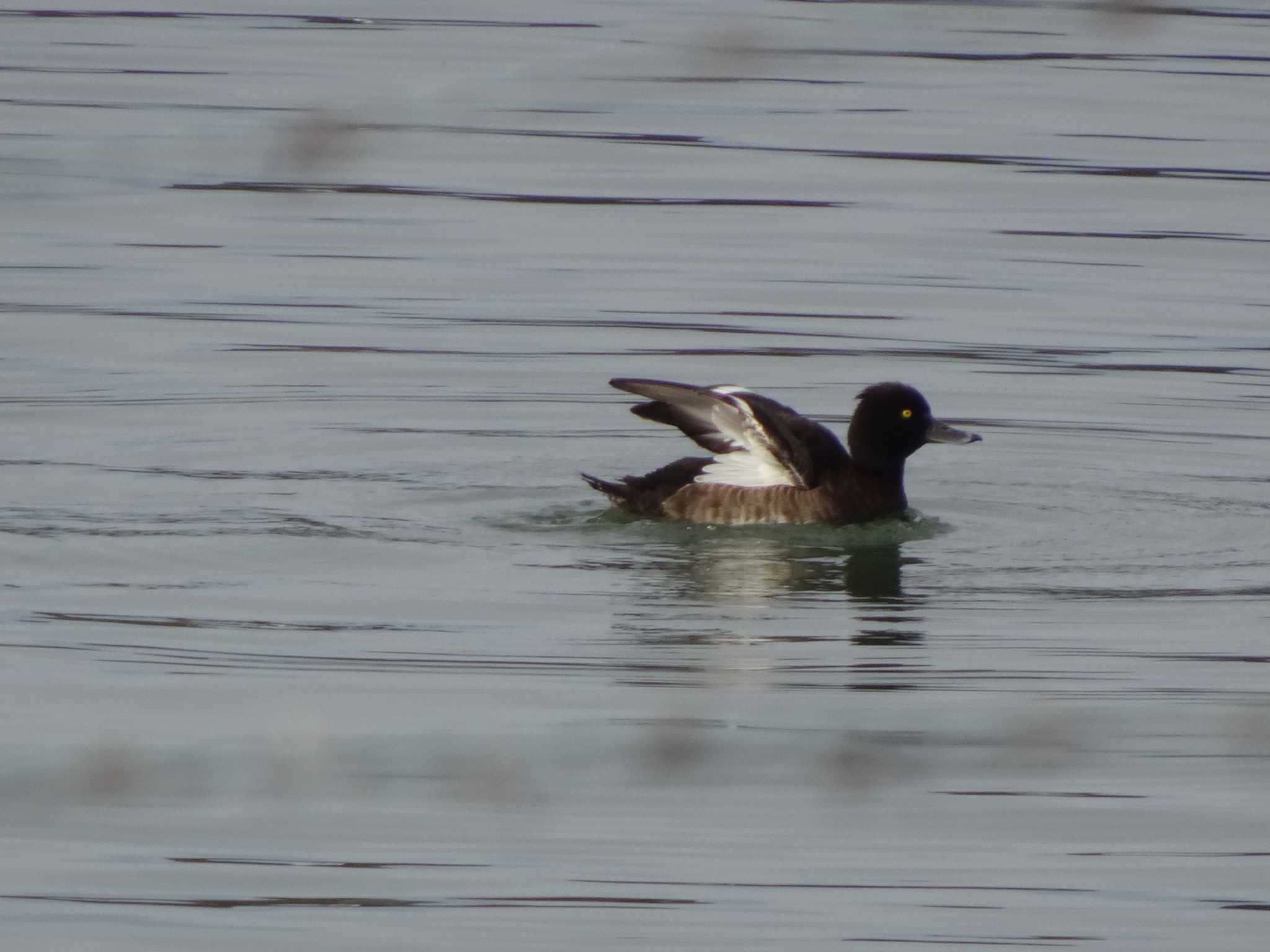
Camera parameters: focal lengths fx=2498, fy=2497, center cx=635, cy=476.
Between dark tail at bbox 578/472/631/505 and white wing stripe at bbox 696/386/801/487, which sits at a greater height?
white wing stripe at bbox 696/386/801/487

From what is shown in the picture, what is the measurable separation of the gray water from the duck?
155mm

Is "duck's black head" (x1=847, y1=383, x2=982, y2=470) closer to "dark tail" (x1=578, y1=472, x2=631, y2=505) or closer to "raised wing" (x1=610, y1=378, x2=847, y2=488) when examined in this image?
"raised wing" (x1=610, y1=378, x2=847, y2=488)

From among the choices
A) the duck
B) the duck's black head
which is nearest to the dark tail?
the duck

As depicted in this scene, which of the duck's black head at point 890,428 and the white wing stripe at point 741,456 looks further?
→ the duck's black head at point 890,428

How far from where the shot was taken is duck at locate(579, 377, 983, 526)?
1208cm

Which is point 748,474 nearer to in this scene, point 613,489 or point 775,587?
point 613,489

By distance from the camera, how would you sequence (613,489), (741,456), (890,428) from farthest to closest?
1. (890,428)
2. (741,456)
3. (613,489)

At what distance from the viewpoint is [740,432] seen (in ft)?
39.9

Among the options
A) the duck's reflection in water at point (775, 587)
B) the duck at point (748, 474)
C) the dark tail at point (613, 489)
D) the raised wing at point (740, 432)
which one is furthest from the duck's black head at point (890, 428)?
the dark tail at point (613, 489)

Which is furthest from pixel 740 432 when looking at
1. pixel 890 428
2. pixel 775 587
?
pixel 775 587

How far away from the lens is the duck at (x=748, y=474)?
12.1 meters

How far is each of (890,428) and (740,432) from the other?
2.93ft

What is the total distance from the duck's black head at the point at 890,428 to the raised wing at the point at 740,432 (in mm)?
298

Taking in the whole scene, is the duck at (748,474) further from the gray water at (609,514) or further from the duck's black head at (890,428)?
the gray water at (609,514)
